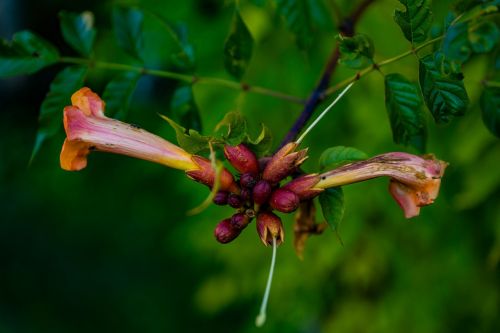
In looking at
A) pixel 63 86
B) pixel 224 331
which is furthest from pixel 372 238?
pixel 224 331

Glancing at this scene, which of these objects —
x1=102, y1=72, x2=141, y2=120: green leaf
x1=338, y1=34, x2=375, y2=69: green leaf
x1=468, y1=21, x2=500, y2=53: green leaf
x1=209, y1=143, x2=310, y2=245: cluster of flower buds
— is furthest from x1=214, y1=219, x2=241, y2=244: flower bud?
x1=468, y1=21, x2=500, y2=53: green leaf

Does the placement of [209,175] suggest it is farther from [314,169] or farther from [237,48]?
[314,169]

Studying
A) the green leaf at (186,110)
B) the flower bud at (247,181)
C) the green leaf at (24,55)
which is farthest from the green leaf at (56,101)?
the flower bud at (247,181)

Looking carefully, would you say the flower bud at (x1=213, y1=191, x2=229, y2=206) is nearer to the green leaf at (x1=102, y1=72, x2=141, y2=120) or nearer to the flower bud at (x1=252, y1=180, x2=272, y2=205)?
the flower bud at (x1=252, y1=180, x2=272, y2=205)

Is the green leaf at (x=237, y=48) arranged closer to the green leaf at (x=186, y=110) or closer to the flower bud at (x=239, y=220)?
the green leaf at (x=186, y=110)

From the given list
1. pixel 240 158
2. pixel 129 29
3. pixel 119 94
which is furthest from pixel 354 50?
pixel 129 29

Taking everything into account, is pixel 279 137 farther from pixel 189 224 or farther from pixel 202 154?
pixel 202 154
